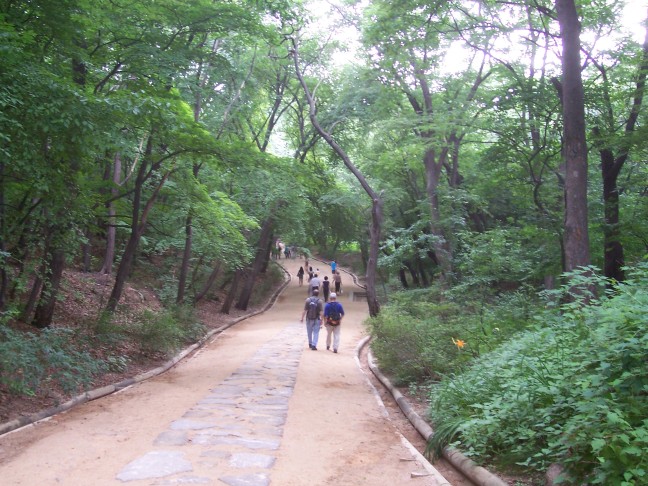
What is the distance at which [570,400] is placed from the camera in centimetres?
471

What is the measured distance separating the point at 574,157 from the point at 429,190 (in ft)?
43.7

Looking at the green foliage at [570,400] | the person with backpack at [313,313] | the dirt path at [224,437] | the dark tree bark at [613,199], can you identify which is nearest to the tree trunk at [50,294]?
the dirt path at [224,437]

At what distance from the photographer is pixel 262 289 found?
3231 cm

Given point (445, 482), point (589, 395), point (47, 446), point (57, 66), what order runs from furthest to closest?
point (57, 66)
point (47, 446)
point (445, 482)
point (589, 395)

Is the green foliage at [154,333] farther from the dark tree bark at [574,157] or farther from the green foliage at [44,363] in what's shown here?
the dark tree bark at [574,157]

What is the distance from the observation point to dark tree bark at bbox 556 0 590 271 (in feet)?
30.8

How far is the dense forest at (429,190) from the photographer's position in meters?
5.21

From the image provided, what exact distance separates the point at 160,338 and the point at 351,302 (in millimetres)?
19638

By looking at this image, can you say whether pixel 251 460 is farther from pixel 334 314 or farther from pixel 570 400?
pixel 334 314

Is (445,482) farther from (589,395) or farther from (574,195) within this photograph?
(574,195)

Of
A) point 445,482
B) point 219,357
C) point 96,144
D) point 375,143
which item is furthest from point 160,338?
point 375,143

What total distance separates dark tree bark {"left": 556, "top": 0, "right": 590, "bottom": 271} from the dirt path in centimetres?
443

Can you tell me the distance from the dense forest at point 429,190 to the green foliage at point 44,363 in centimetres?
5

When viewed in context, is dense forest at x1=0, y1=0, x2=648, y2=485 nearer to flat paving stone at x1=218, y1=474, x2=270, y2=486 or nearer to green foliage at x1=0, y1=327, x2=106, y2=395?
green foliage at x1=0, y1=327, x2=106, y2=395
